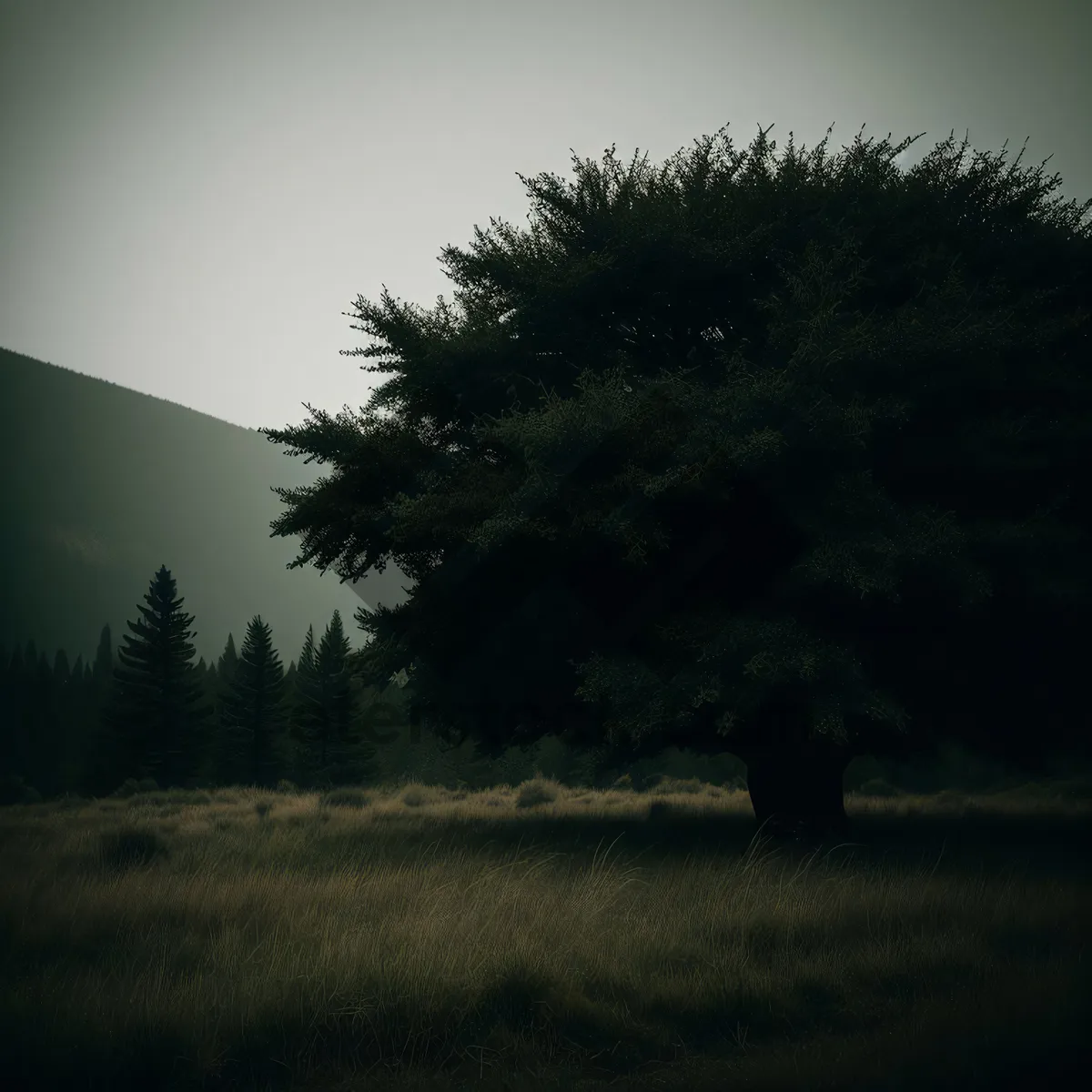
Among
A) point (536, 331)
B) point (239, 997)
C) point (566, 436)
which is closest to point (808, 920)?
point (239, 997)

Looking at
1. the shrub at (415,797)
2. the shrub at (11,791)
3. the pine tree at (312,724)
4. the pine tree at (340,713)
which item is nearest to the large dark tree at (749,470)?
the shrub at (415,797)

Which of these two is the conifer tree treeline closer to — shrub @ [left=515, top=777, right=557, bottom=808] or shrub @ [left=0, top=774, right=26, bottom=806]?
shrub @ [left=0, top=774, right=26, bottom=806]

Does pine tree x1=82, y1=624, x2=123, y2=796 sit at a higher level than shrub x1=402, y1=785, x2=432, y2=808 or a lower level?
lower

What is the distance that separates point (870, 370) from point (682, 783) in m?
25.7

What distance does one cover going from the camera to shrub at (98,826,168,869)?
27.6 feet

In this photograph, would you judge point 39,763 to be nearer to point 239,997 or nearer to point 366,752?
point 366,752

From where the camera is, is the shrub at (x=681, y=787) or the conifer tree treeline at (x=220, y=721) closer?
the shrub at (x=681, y=787)

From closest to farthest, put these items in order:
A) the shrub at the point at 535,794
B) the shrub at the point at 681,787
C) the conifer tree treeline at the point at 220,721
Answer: the shrub at the point at 535,794
the shrub at the point at 681,787
the conifer tree treeline at the point at 220,721

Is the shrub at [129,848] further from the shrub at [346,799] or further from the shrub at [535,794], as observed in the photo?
the shrub at [535,794]

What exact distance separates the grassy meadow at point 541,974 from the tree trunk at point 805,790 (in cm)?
220

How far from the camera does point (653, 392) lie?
30.3 ft

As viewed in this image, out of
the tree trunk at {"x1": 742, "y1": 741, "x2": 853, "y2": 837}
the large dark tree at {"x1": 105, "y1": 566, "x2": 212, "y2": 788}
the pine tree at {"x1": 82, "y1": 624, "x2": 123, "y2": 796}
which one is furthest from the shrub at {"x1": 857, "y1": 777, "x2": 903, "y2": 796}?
the pine tree at {"x1": 82, "y1": 624, "x2": 123, "y2": 796}

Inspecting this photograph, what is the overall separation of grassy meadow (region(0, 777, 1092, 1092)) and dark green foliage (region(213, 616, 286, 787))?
4343 centimetres

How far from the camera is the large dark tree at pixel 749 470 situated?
8219 millimetres
